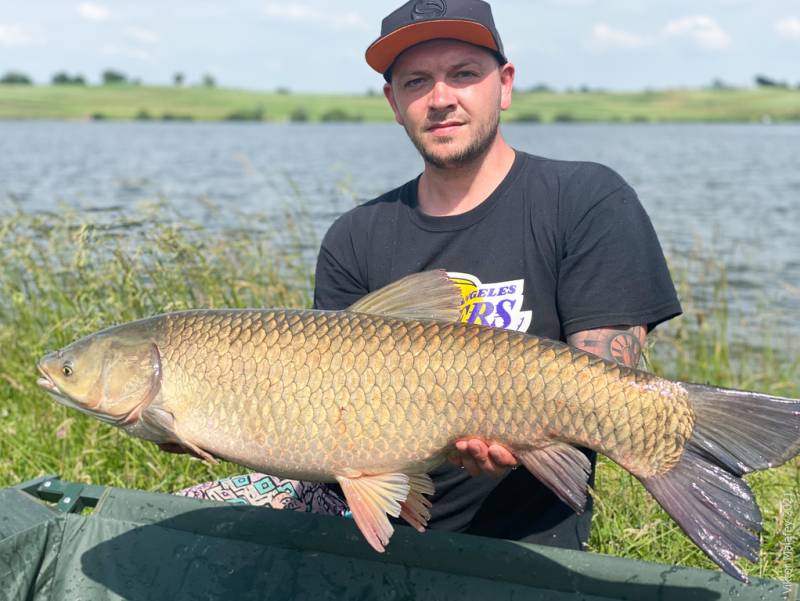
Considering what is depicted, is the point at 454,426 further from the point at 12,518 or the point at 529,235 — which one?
the point at 12,518

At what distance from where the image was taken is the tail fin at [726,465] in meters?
1.56

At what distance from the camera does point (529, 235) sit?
2.17 metres

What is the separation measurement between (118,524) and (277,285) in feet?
7.04

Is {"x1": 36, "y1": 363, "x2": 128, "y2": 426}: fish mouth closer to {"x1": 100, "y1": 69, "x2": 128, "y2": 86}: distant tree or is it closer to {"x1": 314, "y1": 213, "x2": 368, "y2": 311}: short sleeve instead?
{"x1": 314, "y1": 213, "x2": 368, "y2": 311}: short sleeve

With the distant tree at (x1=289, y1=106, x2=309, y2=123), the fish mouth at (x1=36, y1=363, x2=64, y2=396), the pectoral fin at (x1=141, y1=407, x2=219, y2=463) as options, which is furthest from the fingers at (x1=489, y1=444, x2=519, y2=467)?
the distant tree at (x1=289, y1=106, x2=309, y2=123)

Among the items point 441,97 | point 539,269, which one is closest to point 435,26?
point 441,97

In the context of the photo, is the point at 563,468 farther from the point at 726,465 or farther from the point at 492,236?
the point at 492,236

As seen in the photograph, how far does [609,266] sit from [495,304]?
0.27 metres

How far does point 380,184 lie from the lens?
12.8 metres

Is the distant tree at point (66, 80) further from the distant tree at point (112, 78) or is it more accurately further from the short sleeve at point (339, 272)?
the short sleeve at point (339, 272)

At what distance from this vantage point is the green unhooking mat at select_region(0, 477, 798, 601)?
5.99 ft

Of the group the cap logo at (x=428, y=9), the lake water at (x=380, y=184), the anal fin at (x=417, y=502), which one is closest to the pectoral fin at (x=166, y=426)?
the anal fin at (x=417, y=502)

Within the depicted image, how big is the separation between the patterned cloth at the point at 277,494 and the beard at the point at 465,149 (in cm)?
88

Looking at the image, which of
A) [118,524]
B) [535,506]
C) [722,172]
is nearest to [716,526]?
[535,506]
